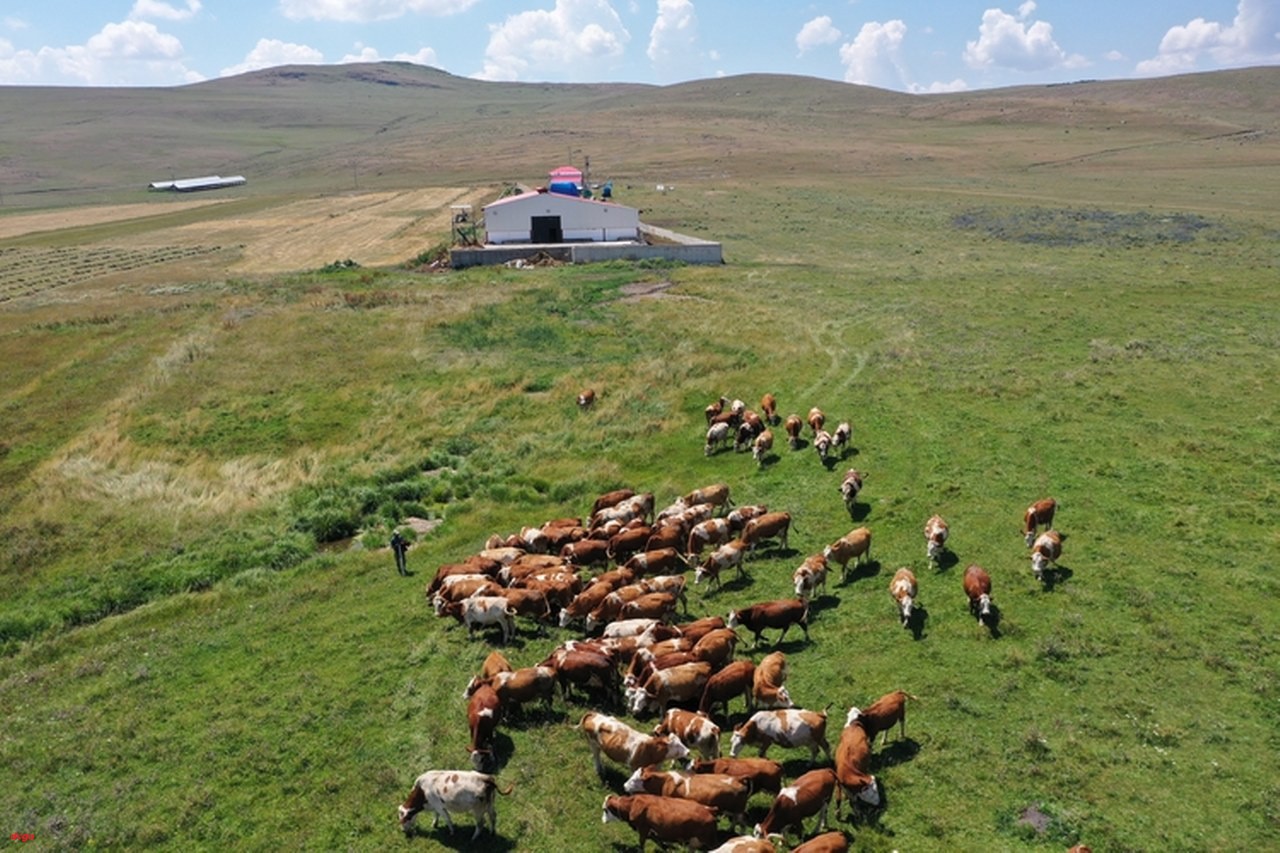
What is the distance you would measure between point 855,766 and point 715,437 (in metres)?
15.5

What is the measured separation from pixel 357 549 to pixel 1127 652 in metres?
17.2

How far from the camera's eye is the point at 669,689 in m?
13.7

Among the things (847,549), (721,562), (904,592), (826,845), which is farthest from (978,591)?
(826,845)

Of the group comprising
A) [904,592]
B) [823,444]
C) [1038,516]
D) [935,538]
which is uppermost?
[823,444]

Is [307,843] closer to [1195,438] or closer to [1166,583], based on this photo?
[1166,583]

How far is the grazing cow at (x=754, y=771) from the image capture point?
11.6 metres

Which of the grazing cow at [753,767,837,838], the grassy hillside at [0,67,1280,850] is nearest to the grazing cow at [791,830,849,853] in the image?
the grazing cow at [753,767,837,838]

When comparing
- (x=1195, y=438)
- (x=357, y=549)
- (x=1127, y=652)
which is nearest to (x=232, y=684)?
(x=357, y=549)

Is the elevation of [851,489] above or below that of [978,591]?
above

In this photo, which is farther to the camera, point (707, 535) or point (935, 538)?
point (707, 535)

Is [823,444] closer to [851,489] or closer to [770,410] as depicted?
[851,489]

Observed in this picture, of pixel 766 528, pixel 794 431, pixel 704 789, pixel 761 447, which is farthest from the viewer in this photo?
pixel 794 431

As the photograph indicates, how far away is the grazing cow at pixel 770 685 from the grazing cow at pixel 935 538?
17.6ft

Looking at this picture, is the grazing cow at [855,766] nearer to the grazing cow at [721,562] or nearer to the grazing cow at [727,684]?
the grazing cow at [727,684]
